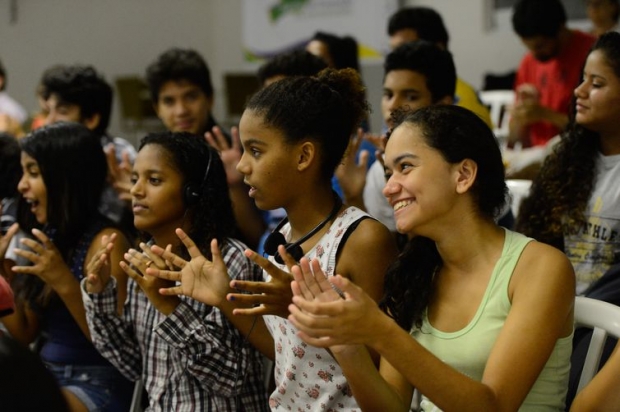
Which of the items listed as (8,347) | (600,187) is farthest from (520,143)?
(8,347)

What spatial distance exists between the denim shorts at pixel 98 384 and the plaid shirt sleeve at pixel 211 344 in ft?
1.26

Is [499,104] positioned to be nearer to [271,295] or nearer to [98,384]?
[98,384]

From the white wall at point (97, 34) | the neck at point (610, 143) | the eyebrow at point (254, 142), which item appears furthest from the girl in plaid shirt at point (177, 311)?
the white wall at point (97, 34)

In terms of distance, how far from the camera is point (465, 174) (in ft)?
5.18

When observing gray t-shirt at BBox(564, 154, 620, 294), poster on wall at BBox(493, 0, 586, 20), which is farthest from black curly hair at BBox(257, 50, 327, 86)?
poster on wall at BBox(493, 0, 586, 20)

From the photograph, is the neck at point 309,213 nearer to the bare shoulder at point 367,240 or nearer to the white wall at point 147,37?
the bare shoulder at point 367,240

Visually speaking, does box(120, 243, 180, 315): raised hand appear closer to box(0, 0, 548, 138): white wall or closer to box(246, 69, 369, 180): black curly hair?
box(246, 69, 369, 180): black curly hair

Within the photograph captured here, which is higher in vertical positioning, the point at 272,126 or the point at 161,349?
the point at 272,126

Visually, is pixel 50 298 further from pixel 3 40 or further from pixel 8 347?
pixel 3 40

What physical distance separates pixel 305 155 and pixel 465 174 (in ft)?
1.22

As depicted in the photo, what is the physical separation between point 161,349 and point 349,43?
6.55 feet

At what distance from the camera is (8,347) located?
0.82 m

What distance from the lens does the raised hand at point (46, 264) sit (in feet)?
6.90

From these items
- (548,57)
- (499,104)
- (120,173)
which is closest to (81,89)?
(120,173)
